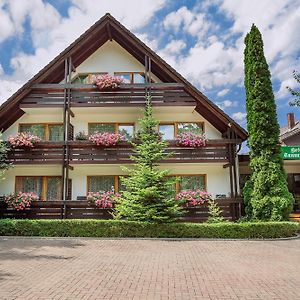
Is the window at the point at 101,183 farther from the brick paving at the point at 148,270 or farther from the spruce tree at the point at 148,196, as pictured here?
the brick paving at the point at 148,270

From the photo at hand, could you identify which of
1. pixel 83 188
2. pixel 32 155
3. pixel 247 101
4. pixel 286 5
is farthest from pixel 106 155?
pixel 286 5

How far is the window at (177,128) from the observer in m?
18.3

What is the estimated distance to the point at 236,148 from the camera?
17.2 meters

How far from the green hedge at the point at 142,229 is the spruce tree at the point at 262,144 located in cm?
122

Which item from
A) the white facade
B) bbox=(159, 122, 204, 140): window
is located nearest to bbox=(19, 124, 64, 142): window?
the white facade

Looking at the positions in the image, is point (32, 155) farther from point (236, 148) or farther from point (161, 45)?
point (236, 148)

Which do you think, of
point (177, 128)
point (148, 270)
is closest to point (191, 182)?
point (177, 128)

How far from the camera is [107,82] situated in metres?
17.2

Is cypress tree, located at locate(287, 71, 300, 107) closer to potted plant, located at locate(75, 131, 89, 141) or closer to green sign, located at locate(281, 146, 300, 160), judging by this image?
green sign, located at locate(281, 146, 300, 160)

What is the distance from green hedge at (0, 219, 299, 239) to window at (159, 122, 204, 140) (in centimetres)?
606

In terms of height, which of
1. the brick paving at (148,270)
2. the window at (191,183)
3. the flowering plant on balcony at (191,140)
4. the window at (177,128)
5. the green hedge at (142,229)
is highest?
the window at (177,128)

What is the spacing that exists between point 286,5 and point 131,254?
11426 mm

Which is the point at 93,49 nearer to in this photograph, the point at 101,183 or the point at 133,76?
the point at 133,76

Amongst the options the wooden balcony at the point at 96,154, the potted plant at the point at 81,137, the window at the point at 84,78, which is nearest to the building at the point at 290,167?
the wooden balcony at the point at 96,154
